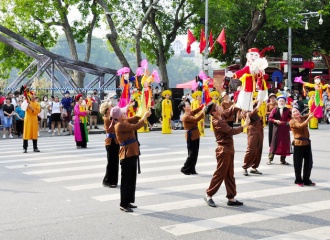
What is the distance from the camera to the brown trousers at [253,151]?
11555 millimetres

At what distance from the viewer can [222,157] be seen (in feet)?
28.0

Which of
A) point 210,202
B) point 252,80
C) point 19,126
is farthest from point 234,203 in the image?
point 19,126

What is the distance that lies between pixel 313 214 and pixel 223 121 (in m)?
1.85

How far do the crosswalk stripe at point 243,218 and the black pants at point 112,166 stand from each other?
9.98ft

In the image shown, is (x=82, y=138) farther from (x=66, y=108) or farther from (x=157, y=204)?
(x=157, y=204)

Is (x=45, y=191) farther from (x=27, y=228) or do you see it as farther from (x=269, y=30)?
(x=269, y=30)

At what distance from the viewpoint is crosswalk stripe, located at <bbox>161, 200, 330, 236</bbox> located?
23.7 ft

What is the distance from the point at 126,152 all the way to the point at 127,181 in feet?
1.39

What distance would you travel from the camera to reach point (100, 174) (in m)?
11.8

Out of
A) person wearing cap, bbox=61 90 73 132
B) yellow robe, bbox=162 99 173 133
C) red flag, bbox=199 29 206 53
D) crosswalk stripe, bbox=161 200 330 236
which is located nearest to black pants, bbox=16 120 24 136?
person wearing cap, bbox=61 90 73 132

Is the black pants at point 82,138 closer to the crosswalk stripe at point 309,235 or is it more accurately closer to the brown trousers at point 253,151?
the brown trousers at point 253,151

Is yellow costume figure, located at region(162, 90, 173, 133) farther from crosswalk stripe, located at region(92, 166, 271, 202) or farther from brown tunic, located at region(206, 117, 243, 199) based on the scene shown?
brown tunic, located at region(206, 117, 243, 199)

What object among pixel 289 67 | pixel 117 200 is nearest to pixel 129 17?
pixel 289 67

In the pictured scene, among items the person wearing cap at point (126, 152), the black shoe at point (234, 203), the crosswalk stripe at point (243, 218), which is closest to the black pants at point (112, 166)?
the person wearing cap at point (126, 152)
